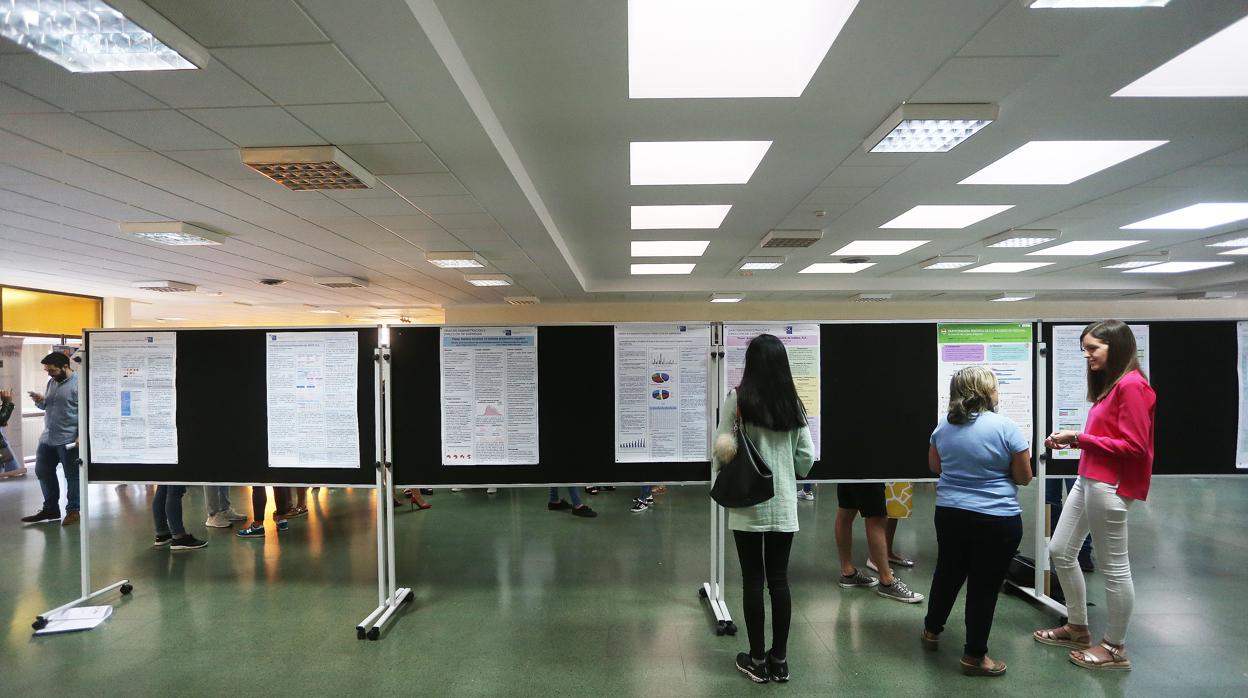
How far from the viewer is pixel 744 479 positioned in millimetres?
2154

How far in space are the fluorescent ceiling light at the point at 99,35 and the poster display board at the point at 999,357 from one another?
13.4 feet

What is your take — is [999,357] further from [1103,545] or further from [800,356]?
[800,356]

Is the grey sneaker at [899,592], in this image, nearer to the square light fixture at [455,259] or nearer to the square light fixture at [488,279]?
the square light fixture at [455,259]

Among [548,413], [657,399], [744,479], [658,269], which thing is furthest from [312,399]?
[658,269]

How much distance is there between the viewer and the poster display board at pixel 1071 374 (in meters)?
2.99

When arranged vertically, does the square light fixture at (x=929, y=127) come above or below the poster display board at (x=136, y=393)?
above

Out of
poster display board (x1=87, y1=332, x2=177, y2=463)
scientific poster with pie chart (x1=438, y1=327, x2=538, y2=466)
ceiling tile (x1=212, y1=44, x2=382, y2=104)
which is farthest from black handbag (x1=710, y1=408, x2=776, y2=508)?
poster display board (x1=87, y1=332, x2=177, y2=463)

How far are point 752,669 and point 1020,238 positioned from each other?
6140mm

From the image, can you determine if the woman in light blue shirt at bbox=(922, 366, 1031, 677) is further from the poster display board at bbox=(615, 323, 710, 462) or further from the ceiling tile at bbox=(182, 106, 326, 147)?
the ceiling tile at bbox=(182, 106, 326, 147)

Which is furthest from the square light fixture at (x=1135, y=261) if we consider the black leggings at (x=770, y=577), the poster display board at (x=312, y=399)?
the poster display board at (x=312, y=399)

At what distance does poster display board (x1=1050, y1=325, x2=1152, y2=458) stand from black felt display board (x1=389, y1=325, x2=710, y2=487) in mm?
2647

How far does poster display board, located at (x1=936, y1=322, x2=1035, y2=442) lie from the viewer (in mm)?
2953

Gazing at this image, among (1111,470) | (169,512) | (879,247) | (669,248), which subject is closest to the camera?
(1111,470)

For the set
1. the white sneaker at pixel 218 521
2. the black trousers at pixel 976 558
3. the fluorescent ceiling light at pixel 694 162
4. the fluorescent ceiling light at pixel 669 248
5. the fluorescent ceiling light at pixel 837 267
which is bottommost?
the white sneaker at pixel 218 521
